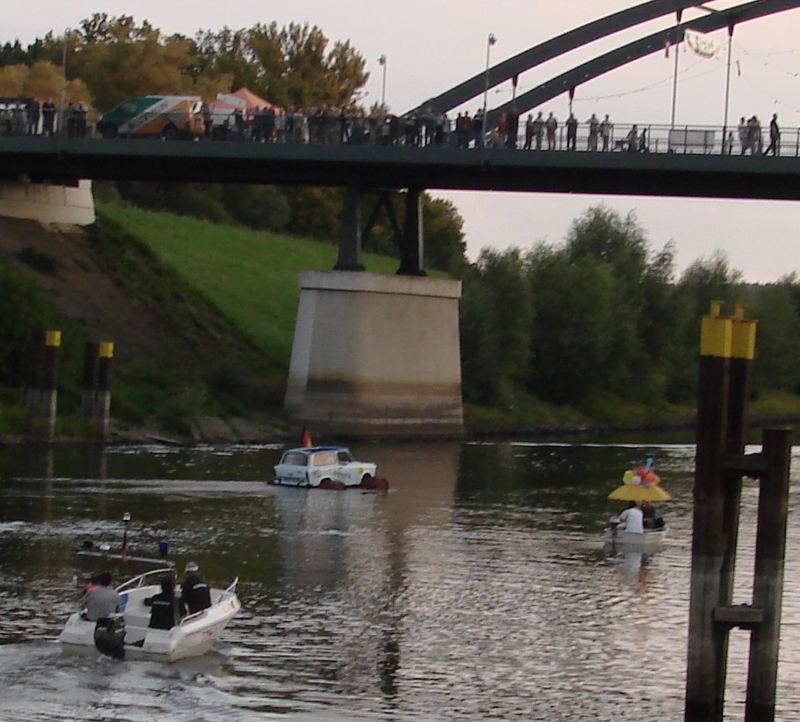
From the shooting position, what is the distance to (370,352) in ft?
287

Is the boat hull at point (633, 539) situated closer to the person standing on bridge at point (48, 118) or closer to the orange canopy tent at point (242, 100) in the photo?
the person standing on bridge at point (48, 118)

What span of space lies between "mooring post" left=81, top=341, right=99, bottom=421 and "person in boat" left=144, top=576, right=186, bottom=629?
42.7 meters

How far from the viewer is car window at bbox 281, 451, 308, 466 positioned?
63.2m

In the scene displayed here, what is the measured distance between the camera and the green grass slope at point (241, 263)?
10381cm

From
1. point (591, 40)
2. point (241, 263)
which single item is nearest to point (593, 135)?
point (591, 40)

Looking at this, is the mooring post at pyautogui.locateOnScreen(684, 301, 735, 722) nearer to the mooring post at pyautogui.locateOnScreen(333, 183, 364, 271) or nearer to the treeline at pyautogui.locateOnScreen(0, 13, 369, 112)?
the mooring post at pyautogui.locateOnScreen(333, 183, 364, 271)

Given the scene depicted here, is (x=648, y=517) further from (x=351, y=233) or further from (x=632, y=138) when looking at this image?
(x=351, y=233)

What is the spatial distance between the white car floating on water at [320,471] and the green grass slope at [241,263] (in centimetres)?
3291


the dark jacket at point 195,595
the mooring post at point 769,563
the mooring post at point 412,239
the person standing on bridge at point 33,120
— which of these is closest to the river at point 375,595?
the dark jacket at point 195,595

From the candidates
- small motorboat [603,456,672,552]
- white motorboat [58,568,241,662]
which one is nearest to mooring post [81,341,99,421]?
small motorboat [603,456,672,552]

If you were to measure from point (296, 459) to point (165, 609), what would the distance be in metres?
30.1

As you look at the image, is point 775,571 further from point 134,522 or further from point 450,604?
point 134,522

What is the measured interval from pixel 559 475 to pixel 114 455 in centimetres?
1599

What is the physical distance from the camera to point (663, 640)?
36.9 m
